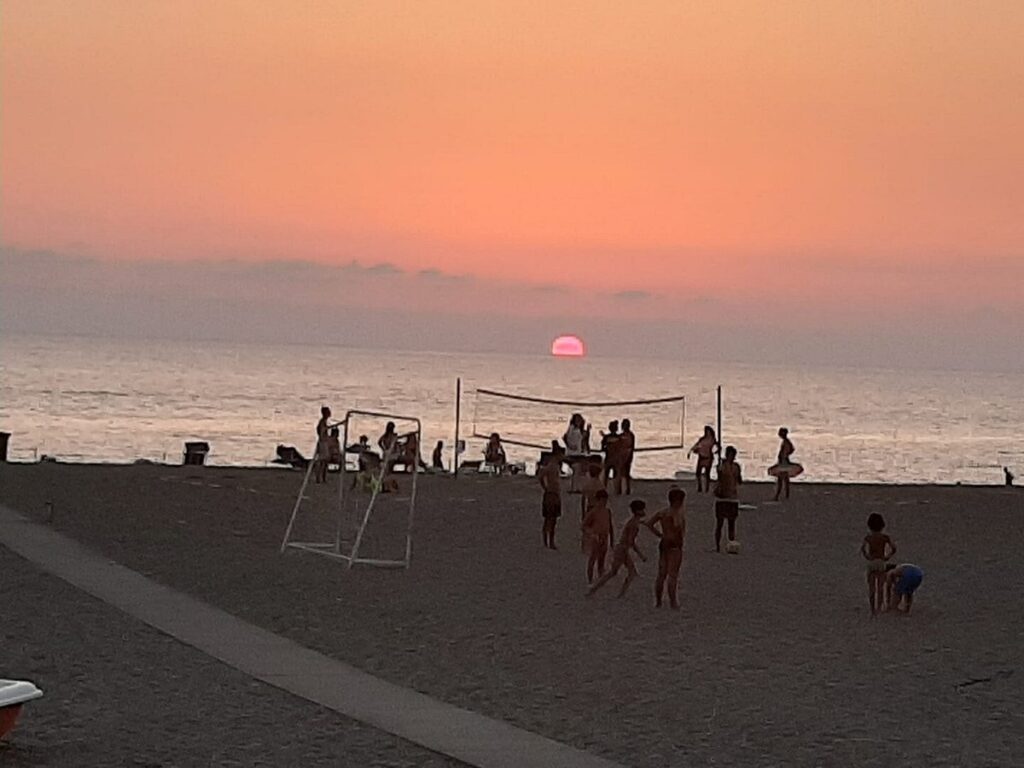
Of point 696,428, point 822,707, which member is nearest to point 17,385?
point 696,428

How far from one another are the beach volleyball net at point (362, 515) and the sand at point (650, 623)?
0.32 meters

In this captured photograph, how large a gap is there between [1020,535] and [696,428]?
100645 millimetres

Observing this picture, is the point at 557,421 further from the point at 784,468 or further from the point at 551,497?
the point at 551,497

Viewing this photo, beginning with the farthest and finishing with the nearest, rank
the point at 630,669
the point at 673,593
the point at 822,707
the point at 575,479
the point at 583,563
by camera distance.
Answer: the point at 575,479 → the point at 583,563 → the point at 673,593 → the point at 630,669 → the point at 822,707

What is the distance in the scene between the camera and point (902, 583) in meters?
18.9

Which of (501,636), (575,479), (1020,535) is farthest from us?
(575,479)

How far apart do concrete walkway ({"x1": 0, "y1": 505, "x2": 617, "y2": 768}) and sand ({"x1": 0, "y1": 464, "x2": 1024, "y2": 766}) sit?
28 centimetres

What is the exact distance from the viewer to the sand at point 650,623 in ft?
40.8

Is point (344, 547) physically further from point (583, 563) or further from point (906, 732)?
point (906, 732)

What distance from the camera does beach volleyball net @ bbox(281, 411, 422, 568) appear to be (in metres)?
22.3

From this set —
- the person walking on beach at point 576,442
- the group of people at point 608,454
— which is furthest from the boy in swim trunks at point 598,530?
the person walking on beach at point 576,442

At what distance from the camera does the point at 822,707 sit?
13.2 meters

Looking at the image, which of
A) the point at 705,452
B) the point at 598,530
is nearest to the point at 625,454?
the point at 705,452

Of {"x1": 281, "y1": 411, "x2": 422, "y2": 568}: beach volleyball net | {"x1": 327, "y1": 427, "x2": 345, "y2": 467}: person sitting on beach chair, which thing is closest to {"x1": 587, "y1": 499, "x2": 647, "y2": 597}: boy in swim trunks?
{"x1": 281, "y1": 411, "x2": 422, "y2": 568}: beach volleyball net
